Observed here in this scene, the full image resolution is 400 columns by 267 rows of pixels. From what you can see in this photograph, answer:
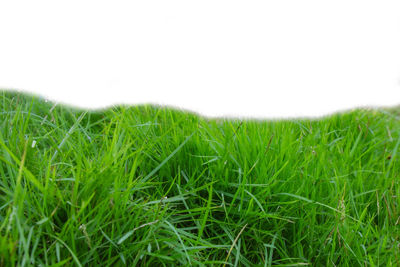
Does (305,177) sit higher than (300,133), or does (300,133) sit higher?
(300,133)

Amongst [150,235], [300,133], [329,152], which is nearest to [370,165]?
[329,152]

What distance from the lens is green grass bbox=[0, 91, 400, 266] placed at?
0.99 metres

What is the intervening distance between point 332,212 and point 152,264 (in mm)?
638

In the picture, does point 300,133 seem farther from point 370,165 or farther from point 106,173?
point 106,173

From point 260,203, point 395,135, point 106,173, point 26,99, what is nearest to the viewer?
point 106,173

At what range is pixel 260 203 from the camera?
1.24m

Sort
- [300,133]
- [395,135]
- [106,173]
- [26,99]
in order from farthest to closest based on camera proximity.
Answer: [395,135], [300,133], [26,99], [106,173]

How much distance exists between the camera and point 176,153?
4.40ft

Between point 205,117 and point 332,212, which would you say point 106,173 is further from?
point 332,212

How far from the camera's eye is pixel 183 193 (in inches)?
49.3

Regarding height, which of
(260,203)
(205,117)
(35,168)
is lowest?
(260,203)

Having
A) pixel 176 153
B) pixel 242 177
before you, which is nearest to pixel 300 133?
pixel 242 177

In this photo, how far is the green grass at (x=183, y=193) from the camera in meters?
0.99

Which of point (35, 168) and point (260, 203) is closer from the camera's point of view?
point (35, 168)
